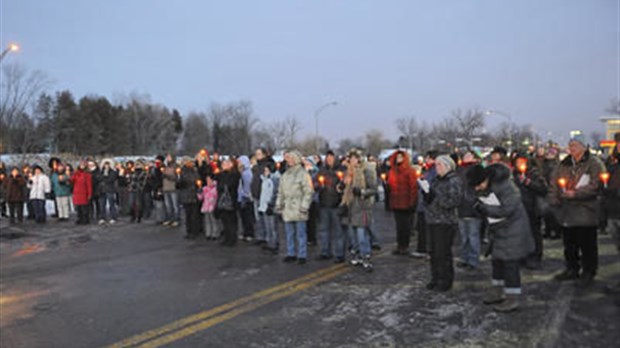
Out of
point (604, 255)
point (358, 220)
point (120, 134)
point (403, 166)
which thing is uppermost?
point (120, 134)

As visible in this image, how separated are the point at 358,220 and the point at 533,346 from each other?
165 inches

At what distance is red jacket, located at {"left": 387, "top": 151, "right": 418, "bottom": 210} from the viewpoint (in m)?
9.81

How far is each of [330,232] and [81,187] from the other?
10.5m

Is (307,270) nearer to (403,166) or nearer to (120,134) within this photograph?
(403,166)

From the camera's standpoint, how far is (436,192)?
7.59 meters

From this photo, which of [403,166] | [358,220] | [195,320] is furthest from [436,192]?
[195,320]

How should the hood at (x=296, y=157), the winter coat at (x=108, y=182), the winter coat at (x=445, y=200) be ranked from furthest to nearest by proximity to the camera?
1. the winter coat at (x=108, y=182)
2. the hood at (x=296, y=157)
3. the winter coat at (x=445, y=200)

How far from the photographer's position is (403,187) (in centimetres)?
981

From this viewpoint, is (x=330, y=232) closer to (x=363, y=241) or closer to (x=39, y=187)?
(x=363, y=241)

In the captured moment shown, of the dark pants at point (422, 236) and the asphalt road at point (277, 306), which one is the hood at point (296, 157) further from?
the dark pants at point (422, 236)

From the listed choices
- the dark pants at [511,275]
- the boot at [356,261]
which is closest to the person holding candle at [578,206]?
the dark pants at [511,275]

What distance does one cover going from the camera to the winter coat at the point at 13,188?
1761 cm

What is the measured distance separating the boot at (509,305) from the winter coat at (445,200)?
1.51m

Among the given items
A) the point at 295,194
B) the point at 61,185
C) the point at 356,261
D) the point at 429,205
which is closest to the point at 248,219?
the point at 295,194
